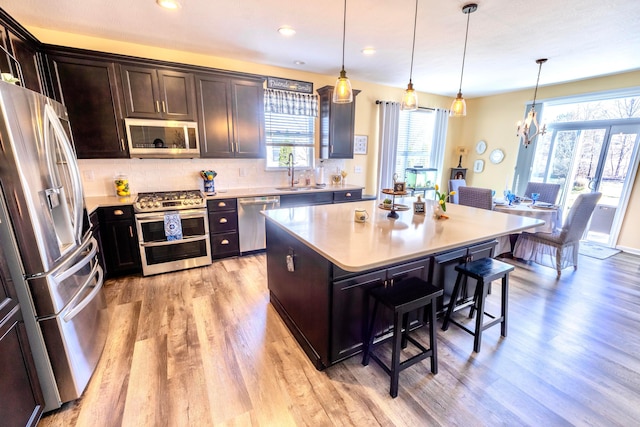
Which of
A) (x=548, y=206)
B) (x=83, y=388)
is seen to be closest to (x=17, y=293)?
(x=83, y=388)

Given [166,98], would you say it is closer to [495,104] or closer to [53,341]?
[53,341]

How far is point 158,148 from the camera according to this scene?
10.5ft

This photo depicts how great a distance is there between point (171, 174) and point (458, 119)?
19.4 feet

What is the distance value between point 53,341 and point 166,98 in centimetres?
268

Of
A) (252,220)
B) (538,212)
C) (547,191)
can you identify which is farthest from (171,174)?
(547,191)

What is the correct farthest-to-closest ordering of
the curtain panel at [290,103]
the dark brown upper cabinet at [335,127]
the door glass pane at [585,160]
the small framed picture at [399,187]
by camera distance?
the door glass pane at [585,160]
the dark brown upper cabinet at [335,127]
the curtain panel at [290,103]
the small framed picture at [399,187]

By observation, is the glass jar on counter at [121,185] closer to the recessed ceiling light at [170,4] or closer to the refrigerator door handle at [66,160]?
the refrigerator door handle at [66,160]

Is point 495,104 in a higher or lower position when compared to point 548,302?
higher

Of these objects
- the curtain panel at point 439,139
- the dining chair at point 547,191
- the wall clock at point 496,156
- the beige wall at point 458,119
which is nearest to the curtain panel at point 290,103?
the beige wall at point 458,119

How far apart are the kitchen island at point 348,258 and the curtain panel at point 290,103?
7.25ft

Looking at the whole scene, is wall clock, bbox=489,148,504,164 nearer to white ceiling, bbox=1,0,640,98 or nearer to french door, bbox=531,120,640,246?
french door, bbox=531,120,640,246

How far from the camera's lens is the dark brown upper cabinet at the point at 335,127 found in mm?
4172

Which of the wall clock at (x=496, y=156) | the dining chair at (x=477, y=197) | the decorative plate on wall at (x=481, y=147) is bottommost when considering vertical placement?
the dining chair at (x=477, y=197)

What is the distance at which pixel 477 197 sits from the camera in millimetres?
3533
